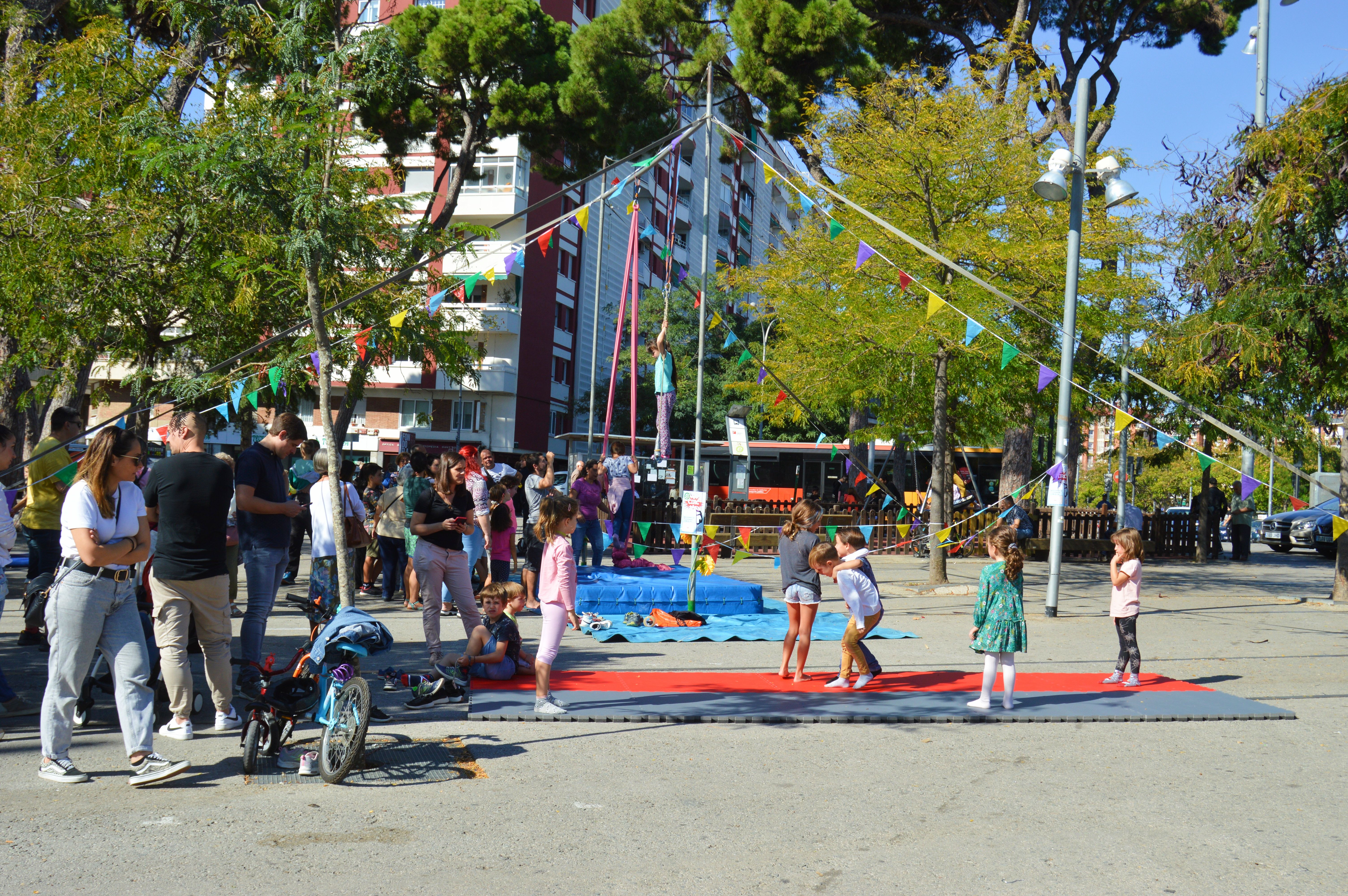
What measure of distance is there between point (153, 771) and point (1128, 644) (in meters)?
7.24

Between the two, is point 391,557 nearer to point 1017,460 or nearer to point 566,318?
point 1017,460

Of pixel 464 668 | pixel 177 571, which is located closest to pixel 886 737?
pixel 464 668

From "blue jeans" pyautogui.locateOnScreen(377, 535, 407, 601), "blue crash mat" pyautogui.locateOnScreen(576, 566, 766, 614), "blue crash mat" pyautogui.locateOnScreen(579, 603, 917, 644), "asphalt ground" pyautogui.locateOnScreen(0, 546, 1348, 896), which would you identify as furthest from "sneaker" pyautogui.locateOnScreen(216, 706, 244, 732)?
"blue jeans" pyautogui.locateOnScreen(377, 535, 407, 601)

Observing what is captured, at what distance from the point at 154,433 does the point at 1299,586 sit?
34.9 metres

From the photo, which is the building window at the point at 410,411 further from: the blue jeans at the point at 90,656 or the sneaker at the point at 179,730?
the blue jeans at the point at 90,656

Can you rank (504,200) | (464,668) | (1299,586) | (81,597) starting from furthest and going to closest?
(504,200) < (1299,586) < (464,668) < (81,597)

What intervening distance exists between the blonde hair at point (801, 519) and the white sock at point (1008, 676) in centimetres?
188

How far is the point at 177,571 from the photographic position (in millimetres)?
5598

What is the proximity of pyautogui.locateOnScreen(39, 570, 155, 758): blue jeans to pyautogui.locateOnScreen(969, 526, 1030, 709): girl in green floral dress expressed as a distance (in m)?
5.25

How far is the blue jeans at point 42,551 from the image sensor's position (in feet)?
28.0

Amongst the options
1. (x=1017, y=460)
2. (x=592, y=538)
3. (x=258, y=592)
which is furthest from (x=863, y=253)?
(x=1017, y=460)

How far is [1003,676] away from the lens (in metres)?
7.59

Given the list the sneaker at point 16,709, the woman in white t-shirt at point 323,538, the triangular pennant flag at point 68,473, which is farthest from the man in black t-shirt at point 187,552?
the triangular pennant flag at point 68,473

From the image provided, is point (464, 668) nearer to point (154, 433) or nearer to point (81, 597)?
point (81, 597)
